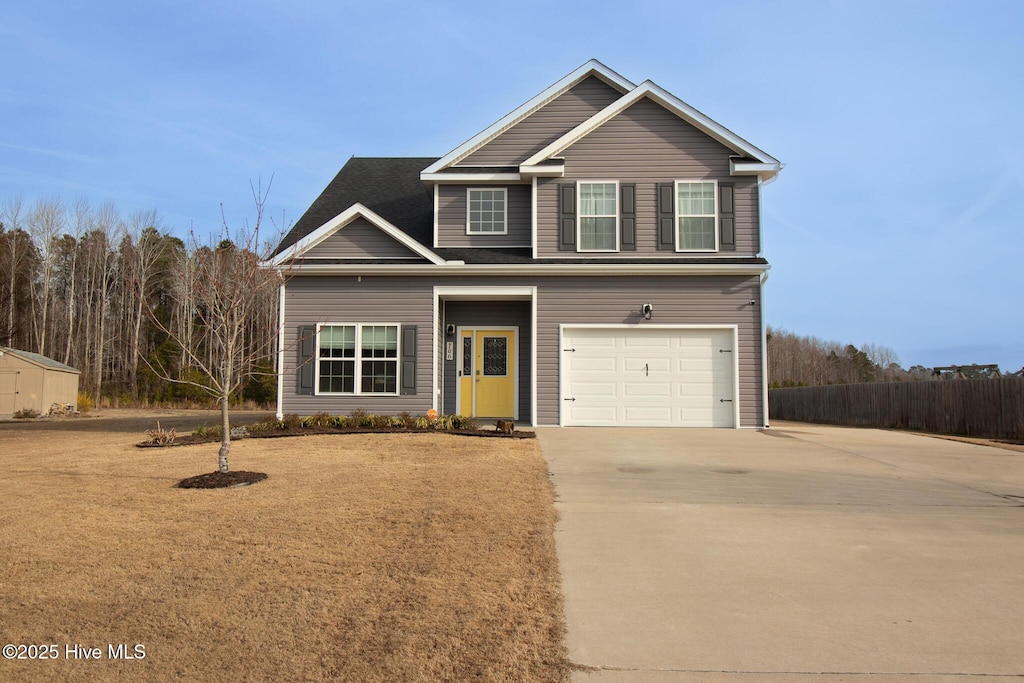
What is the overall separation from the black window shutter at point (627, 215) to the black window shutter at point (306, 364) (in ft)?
22.2

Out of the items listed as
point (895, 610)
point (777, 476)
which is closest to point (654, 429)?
point (777, 476)

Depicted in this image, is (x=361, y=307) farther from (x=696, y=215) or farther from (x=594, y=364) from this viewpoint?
(x=696, y=215)

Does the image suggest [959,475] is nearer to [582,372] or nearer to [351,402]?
[582,372]

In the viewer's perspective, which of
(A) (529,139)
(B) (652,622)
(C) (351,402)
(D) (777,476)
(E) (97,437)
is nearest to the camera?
(B) (652,622)

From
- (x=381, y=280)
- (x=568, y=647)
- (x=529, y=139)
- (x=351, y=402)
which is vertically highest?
(x=529, y=139)

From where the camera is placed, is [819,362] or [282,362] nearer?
[282,362]

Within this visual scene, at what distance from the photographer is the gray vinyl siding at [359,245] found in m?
15.9

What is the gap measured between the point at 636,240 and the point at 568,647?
12506mm

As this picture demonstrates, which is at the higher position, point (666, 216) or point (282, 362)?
point (666, 216)

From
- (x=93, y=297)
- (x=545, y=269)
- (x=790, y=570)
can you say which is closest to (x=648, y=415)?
(x=545, y=269)

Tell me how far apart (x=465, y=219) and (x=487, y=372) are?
3476mm

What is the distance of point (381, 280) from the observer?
15695mm

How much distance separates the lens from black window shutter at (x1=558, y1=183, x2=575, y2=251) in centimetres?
1588

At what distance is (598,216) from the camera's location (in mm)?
15961
